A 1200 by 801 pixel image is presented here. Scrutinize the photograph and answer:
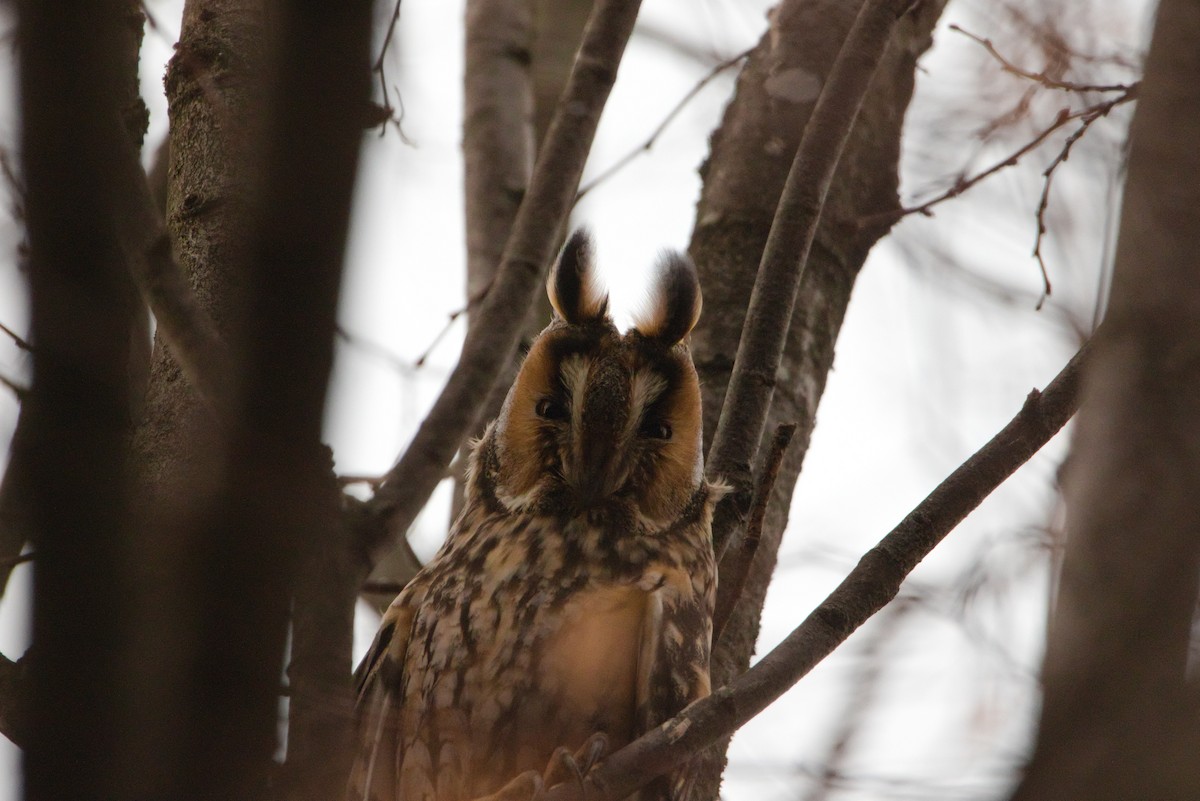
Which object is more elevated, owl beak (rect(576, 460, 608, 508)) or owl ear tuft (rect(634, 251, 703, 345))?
owl ear tuft (rect(634, 251, 703, 345))

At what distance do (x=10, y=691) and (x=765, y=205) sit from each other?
253cm

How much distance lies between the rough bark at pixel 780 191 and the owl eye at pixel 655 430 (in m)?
0.26

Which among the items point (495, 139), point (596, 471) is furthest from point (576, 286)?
point (495, 139)

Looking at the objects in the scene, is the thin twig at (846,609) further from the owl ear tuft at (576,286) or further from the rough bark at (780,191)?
the owl ear tuft at (576,286)

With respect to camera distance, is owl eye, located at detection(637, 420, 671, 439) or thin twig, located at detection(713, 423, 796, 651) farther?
owl eye, located at detection(637, 420, 671, 439)

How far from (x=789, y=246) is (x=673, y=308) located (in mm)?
321

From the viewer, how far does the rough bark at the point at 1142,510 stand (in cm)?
99

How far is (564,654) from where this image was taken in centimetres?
270

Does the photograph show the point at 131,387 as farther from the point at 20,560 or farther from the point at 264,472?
the point at 264,472

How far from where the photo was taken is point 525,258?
2.58 m

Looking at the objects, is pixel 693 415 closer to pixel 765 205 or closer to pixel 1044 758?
pixel 765 205

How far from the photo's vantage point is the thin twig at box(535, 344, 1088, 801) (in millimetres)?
1957

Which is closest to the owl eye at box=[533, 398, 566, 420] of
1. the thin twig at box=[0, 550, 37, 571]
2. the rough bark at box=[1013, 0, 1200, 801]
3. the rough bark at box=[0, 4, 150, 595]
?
the rough bark at box=[0, 4, 150, 595]

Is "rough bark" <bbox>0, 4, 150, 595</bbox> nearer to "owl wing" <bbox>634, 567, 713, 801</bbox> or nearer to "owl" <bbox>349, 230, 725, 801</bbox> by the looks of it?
"owl" <bbox>349, 230, 725, 801</bbox>
